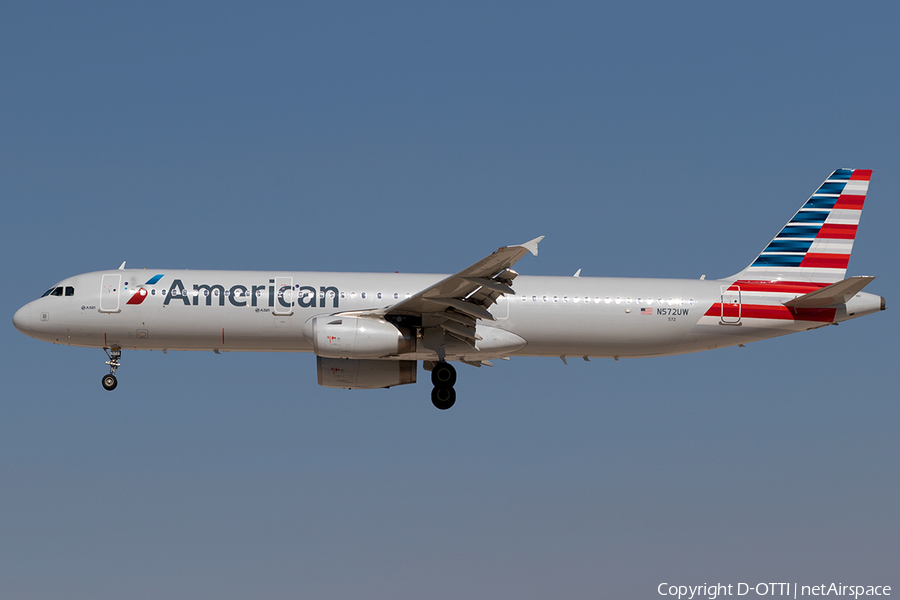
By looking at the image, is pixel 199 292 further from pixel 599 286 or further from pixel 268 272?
pixel 599 286

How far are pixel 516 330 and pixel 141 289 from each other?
493 inches

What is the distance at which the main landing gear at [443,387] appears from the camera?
3525cm

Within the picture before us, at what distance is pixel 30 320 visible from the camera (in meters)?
35.3

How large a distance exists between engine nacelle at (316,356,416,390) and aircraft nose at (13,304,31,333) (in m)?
9.78

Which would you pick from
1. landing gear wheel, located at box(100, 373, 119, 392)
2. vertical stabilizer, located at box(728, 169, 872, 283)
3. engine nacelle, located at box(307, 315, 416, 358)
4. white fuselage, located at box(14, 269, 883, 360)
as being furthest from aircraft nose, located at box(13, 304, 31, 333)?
vertical stabilizer, located at box(728, 169, 872, 283)

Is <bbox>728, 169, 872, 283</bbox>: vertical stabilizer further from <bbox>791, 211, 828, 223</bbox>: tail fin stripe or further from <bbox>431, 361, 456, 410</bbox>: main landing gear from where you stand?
<bbox>431, 361, 456, 410</bbox>: main landing gear

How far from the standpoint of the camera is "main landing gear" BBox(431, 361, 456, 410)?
35.2 m

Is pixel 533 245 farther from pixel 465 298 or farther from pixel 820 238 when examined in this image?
pixel 820 238

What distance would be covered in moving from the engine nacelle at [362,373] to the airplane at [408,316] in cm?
3

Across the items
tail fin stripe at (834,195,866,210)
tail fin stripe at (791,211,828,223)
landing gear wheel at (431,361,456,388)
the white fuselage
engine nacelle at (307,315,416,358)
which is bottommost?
landing gear wheel at (431,361,456,388)

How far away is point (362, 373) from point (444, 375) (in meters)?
3.08

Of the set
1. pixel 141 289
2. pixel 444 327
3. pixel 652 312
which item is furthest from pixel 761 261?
pixel 141 289

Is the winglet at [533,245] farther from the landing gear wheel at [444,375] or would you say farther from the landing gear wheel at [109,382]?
the landing gear wheel at [109,382]

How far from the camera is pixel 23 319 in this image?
35.3 meters
